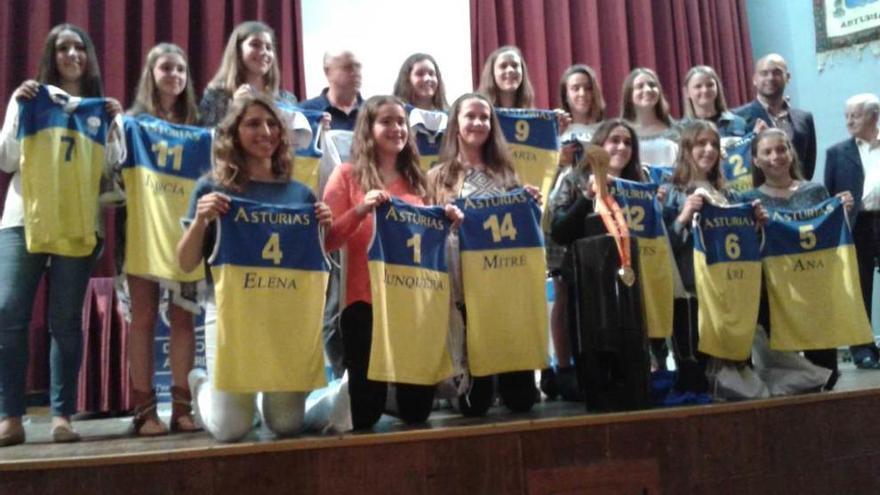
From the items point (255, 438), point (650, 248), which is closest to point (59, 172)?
point (255, 438)

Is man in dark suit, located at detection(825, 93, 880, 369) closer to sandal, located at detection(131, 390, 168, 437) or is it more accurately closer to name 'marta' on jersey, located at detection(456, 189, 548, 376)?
name 'marta' on jersey, located at detection(456, 189, 548, 376)

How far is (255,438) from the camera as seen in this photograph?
8.06 ft

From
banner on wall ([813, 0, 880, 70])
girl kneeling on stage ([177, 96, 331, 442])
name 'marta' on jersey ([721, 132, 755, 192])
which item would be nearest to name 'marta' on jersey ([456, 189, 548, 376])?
girl kneeling on stage ([177, 96, 331, 442])

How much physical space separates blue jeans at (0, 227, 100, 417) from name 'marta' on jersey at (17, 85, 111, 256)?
7 cm

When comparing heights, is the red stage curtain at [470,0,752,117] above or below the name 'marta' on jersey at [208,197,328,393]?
above

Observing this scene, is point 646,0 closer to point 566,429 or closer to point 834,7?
point 834,7

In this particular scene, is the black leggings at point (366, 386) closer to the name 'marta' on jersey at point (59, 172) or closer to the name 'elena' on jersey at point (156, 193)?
the name 'elena' on jersey at point (156, 193)

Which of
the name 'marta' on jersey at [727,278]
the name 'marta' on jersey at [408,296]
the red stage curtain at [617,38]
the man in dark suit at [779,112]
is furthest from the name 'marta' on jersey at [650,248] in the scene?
the red stage curtain at [617,38]

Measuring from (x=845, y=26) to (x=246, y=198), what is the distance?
523cm

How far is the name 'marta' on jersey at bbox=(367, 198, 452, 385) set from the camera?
261cm

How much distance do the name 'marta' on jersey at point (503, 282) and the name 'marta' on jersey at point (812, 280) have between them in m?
1.06

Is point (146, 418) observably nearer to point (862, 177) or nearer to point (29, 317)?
point (29, 317)

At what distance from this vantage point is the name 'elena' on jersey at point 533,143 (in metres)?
3.52

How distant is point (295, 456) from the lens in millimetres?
2215
